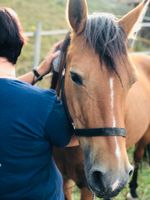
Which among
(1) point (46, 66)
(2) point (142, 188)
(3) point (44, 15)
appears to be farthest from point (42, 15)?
(1) point (46, 66)

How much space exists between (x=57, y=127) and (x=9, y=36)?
48 cm

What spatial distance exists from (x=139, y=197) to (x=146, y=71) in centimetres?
138

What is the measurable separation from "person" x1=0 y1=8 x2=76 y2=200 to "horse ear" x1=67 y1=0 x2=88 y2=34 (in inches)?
15.6

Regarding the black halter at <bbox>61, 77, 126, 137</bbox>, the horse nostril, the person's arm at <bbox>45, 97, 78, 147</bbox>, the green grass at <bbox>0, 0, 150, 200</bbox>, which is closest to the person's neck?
the person's arm at <bbox>45, 97, 78, 147</bbox>

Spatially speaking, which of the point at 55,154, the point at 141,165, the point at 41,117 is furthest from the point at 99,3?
the point at 41,117

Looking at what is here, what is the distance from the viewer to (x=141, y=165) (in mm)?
4633

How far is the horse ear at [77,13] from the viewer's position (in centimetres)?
213

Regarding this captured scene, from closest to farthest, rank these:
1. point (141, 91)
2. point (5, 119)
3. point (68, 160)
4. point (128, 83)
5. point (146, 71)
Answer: point (5, 119) → point (128, 83) → point (68, 160) → point (141, 91) → point (146, 71)

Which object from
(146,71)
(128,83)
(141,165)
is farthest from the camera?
(141,165)

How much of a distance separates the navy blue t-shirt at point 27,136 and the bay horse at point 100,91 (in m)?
0.15

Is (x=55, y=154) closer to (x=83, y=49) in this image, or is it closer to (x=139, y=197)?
(x=83, y=49)

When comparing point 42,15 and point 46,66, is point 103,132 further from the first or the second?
point 42,15

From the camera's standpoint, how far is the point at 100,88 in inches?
76.9

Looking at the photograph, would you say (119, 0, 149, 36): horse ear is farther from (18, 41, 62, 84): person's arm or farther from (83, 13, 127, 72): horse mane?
(18, 41, 62, 84): person's arm
